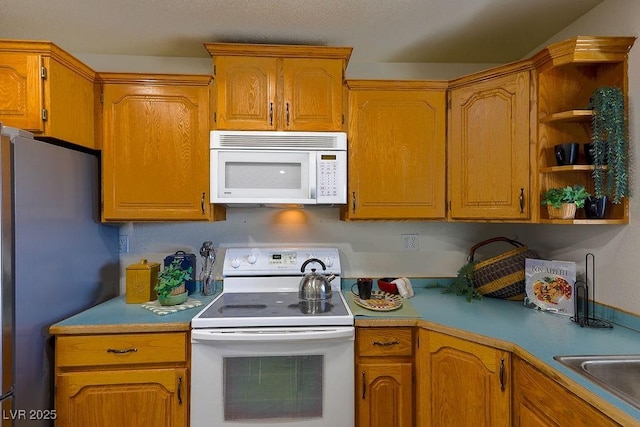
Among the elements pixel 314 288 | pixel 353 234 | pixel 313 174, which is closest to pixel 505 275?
pixel 353 234

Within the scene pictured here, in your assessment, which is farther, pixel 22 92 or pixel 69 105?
pixel 69 105

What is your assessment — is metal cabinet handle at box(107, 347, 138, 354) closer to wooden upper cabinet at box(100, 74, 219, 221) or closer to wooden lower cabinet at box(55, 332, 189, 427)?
wooden lower cabinet at box(55, 332, 189, 427)

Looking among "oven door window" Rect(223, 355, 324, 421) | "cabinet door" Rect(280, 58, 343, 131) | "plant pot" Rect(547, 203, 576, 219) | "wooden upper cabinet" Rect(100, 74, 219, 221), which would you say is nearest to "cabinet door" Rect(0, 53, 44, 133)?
"wooden upper cabinet" Rect(100, 74, 219, 221)

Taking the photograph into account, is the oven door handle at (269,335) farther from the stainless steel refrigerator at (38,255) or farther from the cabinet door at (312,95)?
the cabinet door at (312,95)

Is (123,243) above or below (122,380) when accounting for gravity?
above

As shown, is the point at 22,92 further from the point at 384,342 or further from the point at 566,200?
the point at 566,200

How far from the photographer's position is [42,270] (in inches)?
57.6

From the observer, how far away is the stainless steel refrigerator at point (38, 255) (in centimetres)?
131

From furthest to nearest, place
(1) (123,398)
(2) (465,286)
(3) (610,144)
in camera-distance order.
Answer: (2) (465,286)
(1) (123,398)
(3) (610,144)

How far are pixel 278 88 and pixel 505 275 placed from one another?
168cm

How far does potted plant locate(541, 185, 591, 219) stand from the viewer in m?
1.48

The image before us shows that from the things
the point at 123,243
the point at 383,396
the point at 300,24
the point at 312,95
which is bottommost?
the point at 383,396

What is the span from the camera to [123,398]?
59.7 inches

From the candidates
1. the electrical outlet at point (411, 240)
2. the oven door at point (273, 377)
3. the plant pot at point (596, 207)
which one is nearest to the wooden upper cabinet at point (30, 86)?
the oven door at point (273, 377)
